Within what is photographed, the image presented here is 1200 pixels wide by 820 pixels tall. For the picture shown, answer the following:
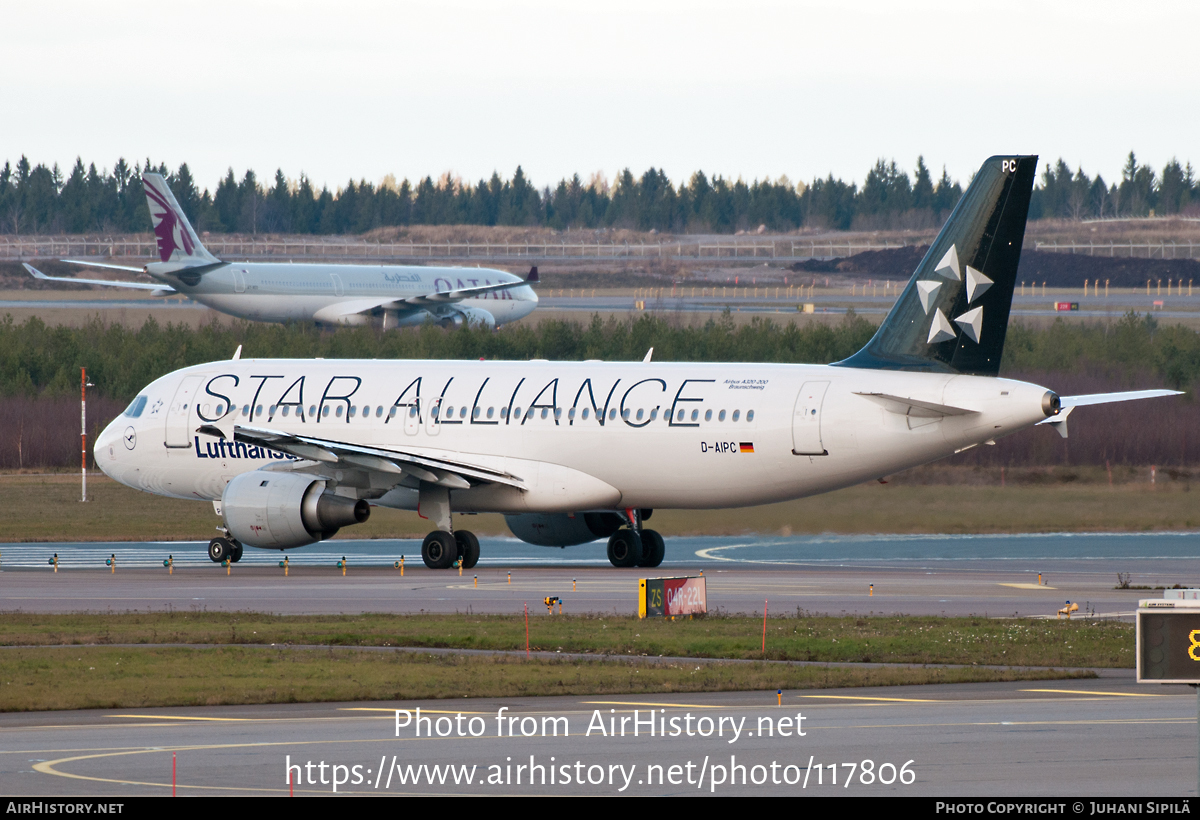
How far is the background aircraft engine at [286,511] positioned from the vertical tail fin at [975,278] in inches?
517

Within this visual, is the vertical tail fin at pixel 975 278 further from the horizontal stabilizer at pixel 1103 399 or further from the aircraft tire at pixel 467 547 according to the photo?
the aircraft tire at pixel 467 547


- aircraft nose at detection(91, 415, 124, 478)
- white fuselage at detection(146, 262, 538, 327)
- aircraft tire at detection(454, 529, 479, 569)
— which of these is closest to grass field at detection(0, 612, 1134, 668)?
aircraft tire at detection(454, 529, 479, 569)

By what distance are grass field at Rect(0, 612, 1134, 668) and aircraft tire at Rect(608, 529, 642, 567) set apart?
1193 cm

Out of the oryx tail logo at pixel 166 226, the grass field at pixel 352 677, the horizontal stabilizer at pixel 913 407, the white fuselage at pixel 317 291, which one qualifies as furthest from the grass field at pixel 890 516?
the white fuselage at pixel 317 291

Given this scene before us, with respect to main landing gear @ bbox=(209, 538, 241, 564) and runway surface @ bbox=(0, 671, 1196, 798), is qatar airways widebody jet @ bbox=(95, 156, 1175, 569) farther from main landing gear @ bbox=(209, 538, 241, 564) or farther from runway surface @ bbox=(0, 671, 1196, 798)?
runway surface @ bbox=(0, 671, 1196, 798)

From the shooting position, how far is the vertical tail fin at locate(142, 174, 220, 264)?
102 meters

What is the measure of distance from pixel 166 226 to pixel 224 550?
66.7 meters

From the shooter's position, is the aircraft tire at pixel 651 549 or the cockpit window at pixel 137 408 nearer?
the aircraft tire at pixel 651 549

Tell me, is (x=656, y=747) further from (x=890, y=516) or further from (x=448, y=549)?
(x=890, y=516)

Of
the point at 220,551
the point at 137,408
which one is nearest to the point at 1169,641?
the point at 220,551

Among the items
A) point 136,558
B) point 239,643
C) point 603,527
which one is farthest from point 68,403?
point 239,643

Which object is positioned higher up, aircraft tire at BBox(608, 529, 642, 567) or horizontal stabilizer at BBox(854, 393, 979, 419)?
horizontal stabilizer at BBox(854, 393, 979, 419)

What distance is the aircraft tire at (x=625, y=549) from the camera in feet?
133

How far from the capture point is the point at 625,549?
40.8 meters
